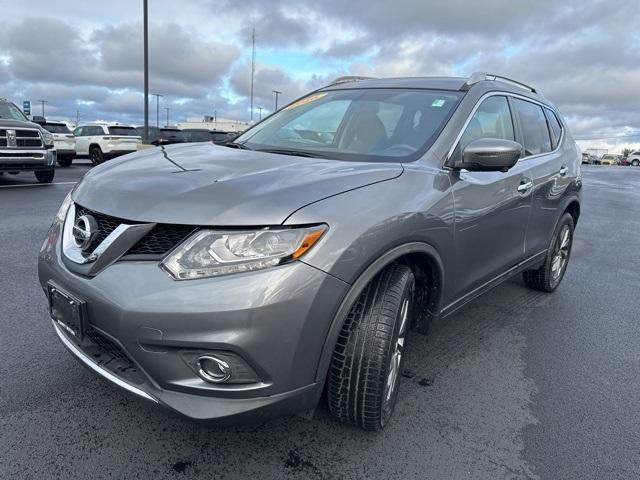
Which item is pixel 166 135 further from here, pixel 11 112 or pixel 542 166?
pixel 542 166

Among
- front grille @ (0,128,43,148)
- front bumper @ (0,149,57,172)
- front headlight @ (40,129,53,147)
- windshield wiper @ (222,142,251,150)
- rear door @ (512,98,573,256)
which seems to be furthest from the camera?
front headlight @ (40,129,53,147)

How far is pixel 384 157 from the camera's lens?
2.69m

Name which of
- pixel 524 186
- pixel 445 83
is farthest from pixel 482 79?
pixel 524 186

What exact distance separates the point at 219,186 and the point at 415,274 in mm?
1164

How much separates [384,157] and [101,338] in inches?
63.3

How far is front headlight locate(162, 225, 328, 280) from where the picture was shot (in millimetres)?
1829

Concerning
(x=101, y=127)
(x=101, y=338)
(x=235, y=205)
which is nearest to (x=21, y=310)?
(x=101, y=338)

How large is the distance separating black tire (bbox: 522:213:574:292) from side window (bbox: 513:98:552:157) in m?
0.78

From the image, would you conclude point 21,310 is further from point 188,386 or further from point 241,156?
point 188,386

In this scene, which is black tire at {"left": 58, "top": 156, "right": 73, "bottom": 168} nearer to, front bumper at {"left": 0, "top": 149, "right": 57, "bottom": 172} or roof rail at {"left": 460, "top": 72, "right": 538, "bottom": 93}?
front bumper at {"left": 0, "top": 149, "right": 57, "bottom": 172}

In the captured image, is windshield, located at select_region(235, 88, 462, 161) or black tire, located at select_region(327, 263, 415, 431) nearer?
black tire, located at select_region(327, 263, 415, 431)

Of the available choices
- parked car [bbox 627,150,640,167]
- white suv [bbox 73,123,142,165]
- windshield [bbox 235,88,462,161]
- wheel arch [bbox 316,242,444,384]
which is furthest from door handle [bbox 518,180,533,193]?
parked car [bbox 627,150,640,167]

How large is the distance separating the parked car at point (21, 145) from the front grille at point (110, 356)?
10064 mm

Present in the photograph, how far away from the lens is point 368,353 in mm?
2123
